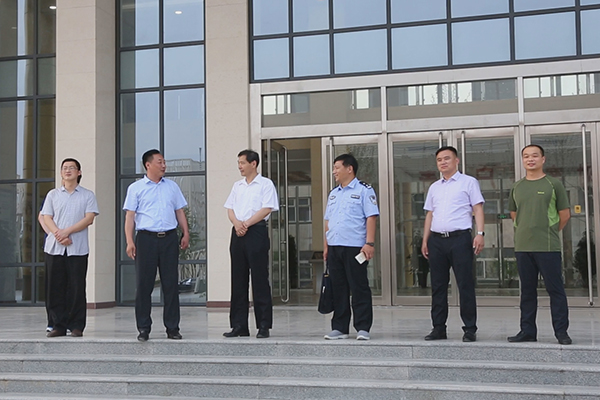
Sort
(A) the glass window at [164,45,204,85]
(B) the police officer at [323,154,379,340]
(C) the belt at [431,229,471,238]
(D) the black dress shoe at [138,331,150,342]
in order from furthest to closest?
(A) the glass window at [164,45,204,85] < (D) the black dress shoe at [138,331,150,342] < (B) the police officer at [323,154,379,340] < (C) the belt at [431,229,471,238]

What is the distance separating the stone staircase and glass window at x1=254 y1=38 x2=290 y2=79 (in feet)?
19.2

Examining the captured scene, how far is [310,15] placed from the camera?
38.5 ft

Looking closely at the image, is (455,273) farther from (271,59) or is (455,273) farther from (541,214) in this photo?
(271,59)

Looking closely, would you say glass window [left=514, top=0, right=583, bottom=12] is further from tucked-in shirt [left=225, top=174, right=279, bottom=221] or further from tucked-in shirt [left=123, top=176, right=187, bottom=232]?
tucked-in shirt [left=123, top=176, right=187, bottom=232]

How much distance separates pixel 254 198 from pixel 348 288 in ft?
4.05

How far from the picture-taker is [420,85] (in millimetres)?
11203

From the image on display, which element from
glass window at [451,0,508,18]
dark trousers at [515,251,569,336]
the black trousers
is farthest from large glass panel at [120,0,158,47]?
dark trousers at [515,251,569,336]

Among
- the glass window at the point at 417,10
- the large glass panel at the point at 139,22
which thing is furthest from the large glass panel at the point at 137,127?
the glass window at the point at 417,10

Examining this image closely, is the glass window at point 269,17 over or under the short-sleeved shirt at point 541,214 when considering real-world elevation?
over

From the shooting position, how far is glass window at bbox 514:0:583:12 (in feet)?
35.6

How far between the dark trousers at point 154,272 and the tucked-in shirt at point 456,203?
250 centimetres

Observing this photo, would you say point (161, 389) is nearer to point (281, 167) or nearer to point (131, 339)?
point (131, 339)

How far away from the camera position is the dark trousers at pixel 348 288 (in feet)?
22.6

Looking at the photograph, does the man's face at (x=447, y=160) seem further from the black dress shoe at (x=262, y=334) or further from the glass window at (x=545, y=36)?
the glass window at (x=545, y=36)
